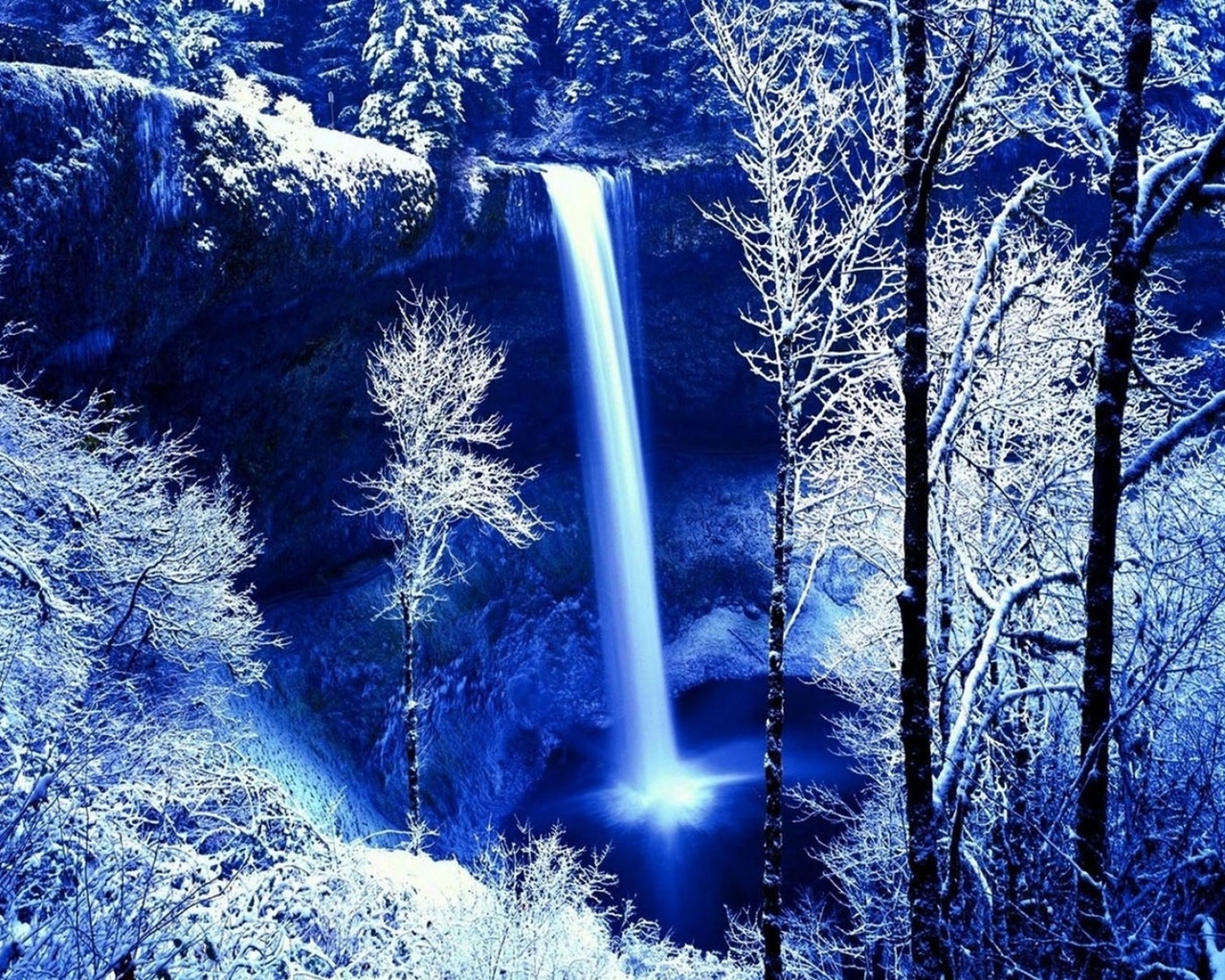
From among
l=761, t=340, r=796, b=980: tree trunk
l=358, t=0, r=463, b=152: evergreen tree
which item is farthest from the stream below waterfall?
l=358, t=0, r=463, b=152: evergreen tree

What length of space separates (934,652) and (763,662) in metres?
20.9

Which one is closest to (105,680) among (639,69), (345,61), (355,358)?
(355,358)

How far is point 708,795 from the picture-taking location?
21.8 metres

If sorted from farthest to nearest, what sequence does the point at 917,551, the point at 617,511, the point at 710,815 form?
the point at 617,511, the point at 710,815, the point at 917,551

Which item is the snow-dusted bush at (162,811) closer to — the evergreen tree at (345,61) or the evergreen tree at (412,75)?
the evergreen tree at (412,75)

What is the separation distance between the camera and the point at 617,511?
2603 cm

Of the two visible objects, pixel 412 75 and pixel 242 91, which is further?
pixel 412 75

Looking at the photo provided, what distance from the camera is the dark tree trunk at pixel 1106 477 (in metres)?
4.03

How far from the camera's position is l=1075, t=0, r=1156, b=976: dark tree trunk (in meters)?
4.03

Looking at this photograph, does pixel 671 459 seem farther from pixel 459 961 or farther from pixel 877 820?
pixel 459 961

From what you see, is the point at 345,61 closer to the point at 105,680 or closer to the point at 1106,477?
the point at 105,680

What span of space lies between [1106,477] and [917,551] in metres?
1.02

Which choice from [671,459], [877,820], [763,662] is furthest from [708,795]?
[671,459]

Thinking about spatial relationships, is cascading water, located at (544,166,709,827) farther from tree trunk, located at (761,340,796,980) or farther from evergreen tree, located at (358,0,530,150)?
tree trunk, located at (761,340,796,980)
